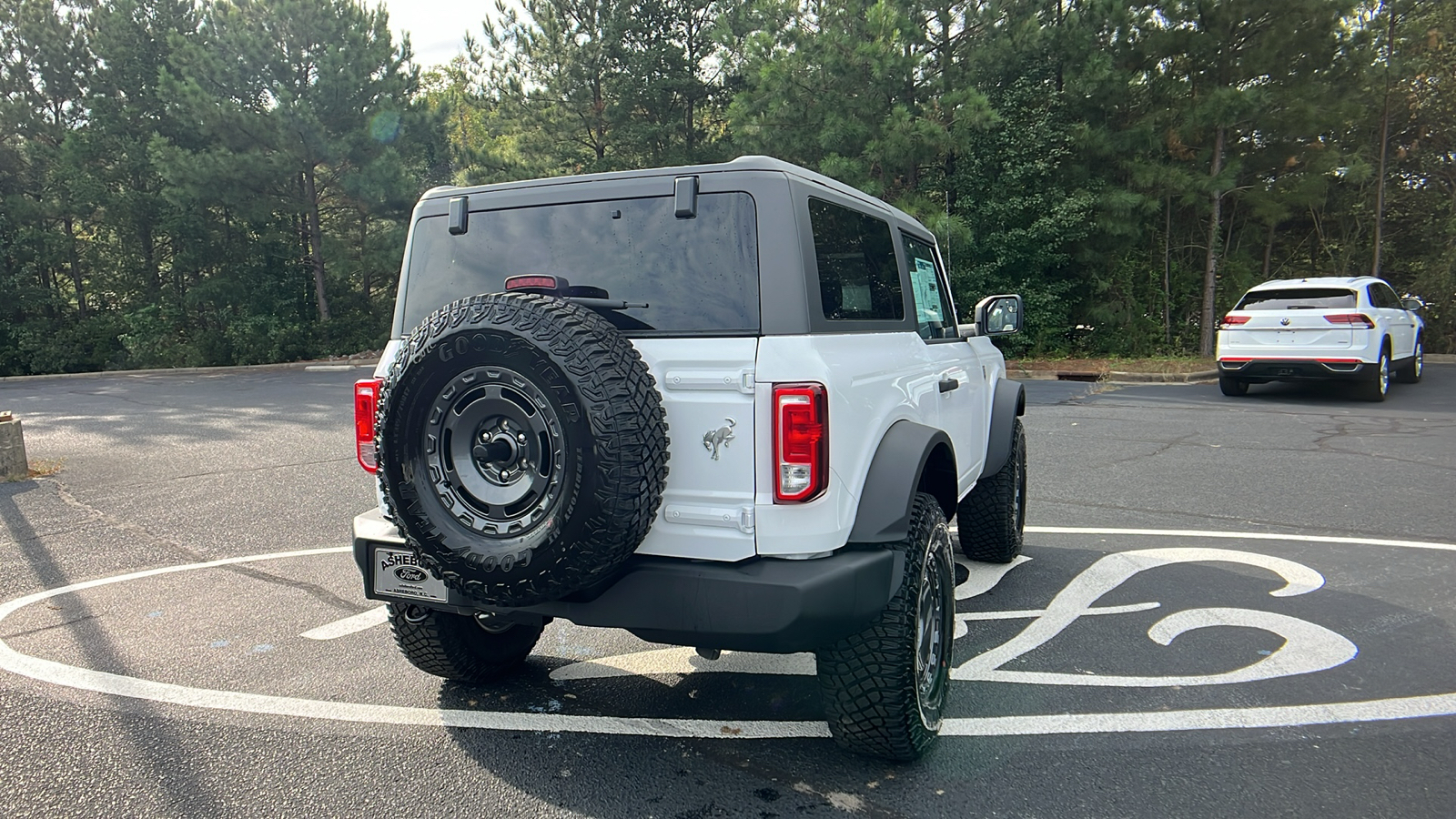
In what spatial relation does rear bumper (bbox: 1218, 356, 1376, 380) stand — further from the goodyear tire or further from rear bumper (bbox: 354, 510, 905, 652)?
the goodyear tire

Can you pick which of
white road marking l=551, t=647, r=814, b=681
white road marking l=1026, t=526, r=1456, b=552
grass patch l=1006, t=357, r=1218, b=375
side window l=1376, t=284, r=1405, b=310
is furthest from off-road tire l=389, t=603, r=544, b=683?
grass patch l=1006, t=357, r=1218, b=375

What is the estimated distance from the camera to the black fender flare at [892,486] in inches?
105

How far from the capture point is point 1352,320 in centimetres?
1175

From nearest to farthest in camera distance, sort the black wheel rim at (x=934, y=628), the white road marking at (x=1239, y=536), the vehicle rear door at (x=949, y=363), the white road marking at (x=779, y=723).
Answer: the black wheel rim at (x=934, y=628) < the white road marking at (x=779, y=723) < the vehicle rear door at (x=949, y=363) < the white road marking at (x=1239, y=536)

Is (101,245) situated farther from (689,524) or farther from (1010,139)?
(689,524)

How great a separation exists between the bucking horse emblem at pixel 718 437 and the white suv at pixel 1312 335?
1214cm

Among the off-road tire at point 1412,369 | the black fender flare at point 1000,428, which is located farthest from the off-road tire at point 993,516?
the off-road tire at point 1412,369

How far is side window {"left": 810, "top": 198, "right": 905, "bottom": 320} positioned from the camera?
2912 mm

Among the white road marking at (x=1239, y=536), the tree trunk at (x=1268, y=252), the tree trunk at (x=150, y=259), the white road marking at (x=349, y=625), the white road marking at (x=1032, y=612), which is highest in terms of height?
the tree trunk at (x=150, y=259)

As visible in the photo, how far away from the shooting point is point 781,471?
2.53 metres

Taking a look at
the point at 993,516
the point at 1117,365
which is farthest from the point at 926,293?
the point at 1117,365

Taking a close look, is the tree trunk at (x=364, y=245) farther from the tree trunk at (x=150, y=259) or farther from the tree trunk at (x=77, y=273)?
the tree trunk at (x=77, y=273)

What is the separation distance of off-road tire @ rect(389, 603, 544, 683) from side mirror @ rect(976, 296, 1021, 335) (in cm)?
274

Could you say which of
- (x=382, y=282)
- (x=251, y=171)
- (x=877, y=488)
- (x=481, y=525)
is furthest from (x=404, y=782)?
(x=382, y=282)
